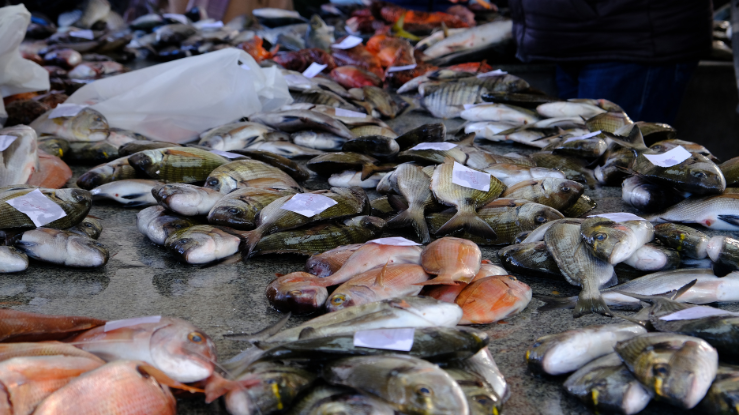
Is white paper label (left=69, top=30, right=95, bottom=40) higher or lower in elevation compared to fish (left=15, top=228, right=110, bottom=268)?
lower

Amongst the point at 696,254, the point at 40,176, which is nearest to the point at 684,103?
the point at 696,254

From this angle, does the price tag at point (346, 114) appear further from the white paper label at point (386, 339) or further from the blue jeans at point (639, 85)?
the white paper label at point (386, 339)

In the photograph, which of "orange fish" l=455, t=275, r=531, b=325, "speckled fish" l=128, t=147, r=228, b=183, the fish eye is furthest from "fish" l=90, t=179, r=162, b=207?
"orange fish" l=455, t=275, r=531, b=325

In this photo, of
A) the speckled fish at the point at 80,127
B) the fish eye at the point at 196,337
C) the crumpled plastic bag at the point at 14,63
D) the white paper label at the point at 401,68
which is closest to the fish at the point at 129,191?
the speckled fish at the point at 80,127

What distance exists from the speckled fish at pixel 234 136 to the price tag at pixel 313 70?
60.6 inches

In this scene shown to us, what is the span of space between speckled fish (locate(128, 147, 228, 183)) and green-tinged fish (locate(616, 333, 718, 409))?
190 centimetres

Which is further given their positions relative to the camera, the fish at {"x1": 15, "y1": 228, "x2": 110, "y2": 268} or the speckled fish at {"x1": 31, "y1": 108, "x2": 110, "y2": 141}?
the speckled fish at {"x1": 31, "y1": 108, "x2": 110, "y2": 141}

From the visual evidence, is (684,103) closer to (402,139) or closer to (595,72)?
(595,72)

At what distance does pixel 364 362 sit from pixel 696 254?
1293mm

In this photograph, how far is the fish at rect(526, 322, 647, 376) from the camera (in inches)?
50.2

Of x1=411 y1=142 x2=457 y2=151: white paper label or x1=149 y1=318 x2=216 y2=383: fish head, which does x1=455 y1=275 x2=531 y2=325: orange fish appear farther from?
x1=411 y1=142 x2=457 y2=151: white paper label

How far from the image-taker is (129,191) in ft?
7.92

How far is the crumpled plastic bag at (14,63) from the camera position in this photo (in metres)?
3.02

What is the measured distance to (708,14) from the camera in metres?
4.23
